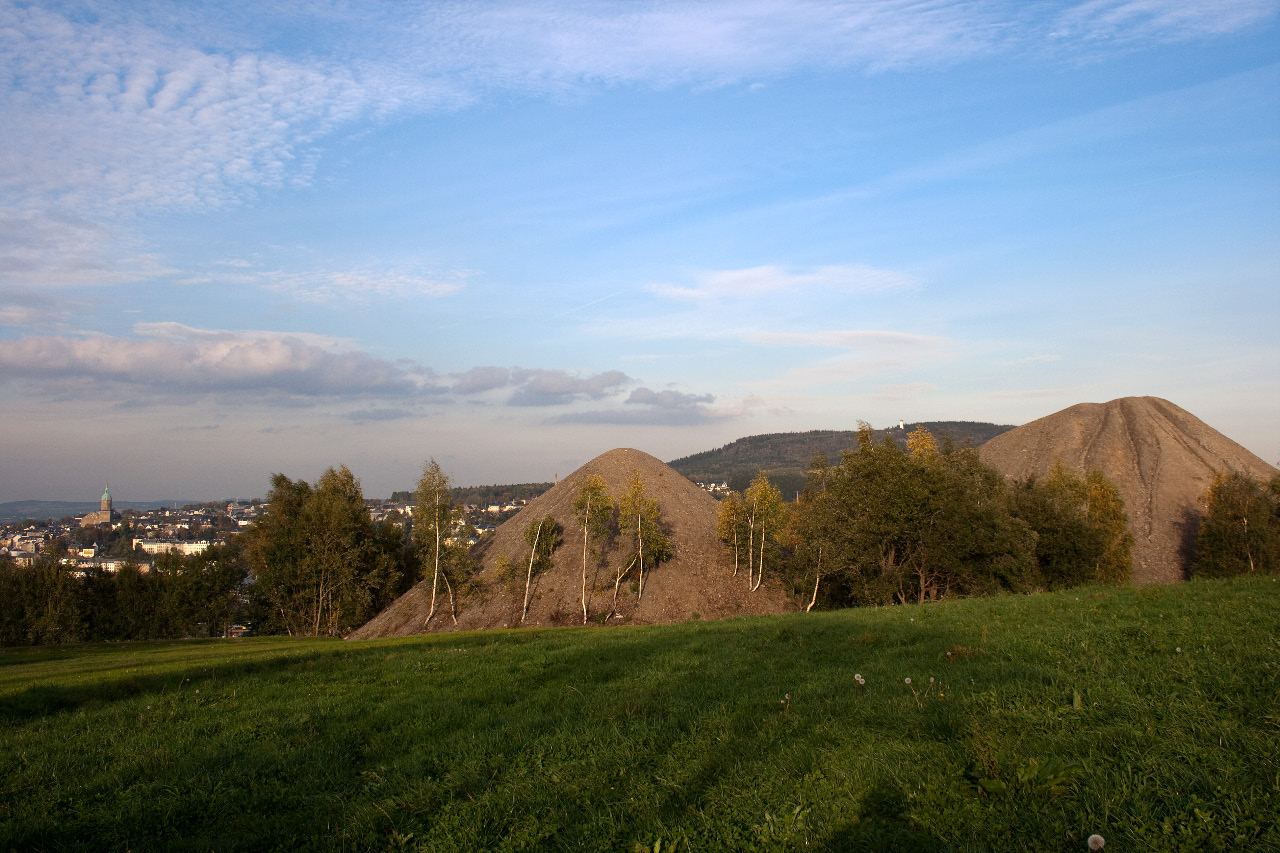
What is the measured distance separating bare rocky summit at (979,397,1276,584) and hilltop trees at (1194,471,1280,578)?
988 cm

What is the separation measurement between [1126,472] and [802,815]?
115013mm

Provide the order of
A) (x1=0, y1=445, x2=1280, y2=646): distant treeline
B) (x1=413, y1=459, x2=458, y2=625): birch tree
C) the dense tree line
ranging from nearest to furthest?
the dense tree line → (x1=0, y1=445, x2=1280, y2=646): distant treeline → (x1=413, y1=459, x2=458, y2=625): birch tree

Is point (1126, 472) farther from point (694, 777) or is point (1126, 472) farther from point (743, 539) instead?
point (694, 777)

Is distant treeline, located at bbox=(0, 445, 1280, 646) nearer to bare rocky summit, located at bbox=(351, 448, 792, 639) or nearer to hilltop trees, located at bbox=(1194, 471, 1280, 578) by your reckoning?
hilltop trees, located at bbox=(1194, 471, 1280, 578)

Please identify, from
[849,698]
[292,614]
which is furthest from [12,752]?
[292,614]

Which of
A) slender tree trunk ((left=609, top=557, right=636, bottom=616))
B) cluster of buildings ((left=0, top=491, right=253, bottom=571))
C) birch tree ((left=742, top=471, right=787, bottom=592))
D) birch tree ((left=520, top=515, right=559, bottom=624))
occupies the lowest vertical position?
cluster of buildings ((left=0, top=491, right=253, bottom=571))

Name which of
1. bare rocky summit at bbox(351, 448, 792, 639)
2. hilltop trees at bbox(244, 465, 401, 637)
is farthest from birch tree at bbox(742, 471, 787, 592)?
hilltop trees at bbox(244, 465, 401, 637)

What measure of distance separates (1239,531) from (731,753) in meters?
79.7

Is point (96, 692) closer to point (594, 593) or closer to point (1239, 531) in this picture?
point (594, 593)

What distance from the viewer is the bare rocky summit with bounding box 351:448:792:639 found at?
6194cm

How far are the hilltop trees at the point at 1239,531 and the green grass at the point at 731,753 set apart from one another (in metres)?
68.2

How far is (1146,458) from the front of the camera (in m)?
101

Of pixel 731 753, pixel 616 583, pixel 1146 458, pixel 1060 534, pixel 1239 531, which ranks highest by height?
pixel 1146 458

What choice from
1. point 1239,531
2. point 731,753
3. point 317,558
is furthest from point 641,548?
point 1239,531
